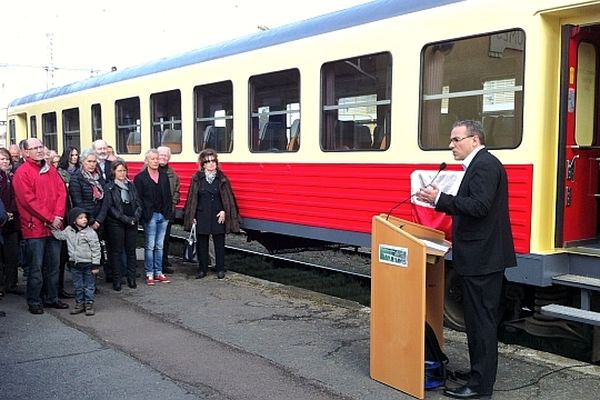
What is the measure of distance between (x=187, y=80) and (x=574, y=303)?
19.0 feet

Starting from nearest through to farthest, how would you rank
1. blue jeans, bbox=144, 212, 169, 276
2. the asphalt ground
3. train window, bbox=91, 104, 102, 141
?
the asphalt ground < blue jeans, bbox=144, 212, 169, 276 < train window, bbox=91, 104, 102, 141

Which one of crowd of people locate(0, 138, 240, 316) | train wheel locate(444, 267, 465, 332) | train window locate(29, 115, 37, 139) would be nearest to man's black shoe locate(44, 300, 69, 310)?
crowd of people locate(0, 138, 240, 316)

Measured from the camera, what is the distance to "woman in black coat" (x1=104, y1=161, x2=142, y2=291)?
24.8ft

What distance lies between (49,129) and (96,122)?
8.30 feet

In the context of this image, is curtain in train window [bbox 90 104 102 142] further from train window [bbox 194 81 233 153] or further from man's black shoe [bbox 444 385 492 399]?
man's black shoe [bbox 444 385 492 399]

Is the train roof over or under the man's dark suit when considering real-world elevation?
A: over

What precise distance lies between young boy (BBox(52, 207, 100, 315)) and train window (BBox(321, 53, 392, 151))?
2.52 m

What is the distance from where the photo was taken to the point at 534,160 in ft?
16.8

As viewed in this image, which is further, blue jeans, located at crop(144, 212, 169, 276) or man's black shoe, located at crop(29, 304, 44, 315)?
blue jeans, located at crop(144, 212, 169, 276)

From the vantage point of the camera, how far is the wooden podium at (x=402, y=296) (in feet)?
14.0

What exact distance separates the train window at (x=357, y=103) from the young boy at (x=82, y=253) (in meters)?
2.52

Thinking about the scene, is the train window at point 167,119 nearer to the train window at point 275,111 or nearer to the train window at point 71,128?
the train window at point 275,111

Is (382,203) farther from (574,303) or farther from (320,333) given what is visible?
(574,303)

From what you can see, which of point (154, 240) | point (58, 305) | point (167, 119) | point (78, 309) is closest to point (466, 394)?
point (78, 309)
